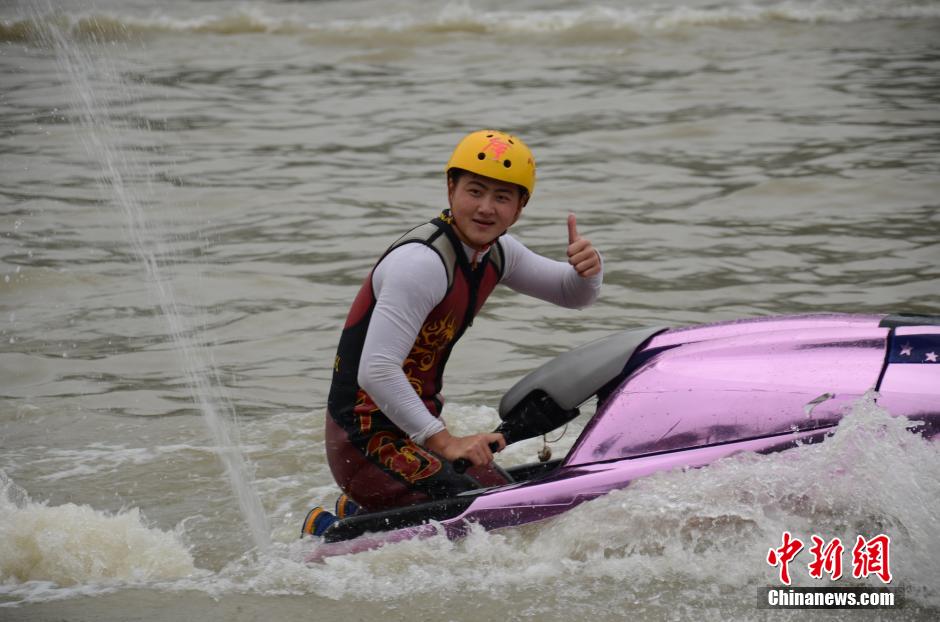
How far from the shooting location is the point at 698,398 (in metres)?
3.51

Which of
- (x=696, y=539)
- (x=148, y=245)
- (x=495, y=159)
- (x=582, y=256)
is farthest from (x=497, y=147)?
(x=148, y=245)

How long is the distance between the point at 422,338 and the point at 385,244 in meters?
4.09

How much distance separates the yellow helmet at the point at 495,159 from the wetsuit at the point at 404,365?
0.17 metres

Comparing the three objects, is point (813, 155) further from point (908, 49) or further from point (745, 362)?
point (745, 362)

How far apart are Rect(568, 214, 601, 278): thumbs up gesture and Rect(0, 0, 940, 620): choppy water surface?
84 cm

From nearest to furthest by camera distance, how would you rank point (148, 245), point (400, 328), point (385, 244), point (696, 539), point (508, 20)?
point (696, 539) → point (400, 328) → point (385, 244) → point (148, 245) → point (508, 20)

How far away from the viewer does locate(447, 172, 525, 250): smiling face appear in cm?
374

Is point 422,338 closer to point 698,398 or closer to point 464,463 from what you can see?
point 464,463

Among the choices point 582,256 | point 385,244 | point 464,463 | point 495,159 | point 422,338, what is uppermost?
point 495,159

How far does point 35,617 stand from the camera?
11.4ft

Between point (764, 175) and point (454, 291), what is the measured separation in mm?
5633

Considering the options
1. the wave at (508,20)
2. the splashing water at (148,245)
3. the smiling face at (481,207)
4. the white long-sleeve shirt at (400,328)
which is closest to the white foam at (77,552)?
the splashing water at (148,245)

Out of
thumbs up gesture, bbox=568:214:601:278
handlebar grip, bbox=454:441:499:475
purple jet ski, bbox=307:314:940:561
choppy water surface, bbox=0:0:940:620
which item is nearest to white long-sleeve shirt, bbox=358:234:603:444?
handlebar grip, bbox=454:441:499:475

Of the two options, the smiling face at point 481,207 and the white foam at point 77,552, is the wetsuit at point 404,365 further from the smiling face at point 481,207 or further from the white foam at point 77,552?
the white foam at point 77,552
